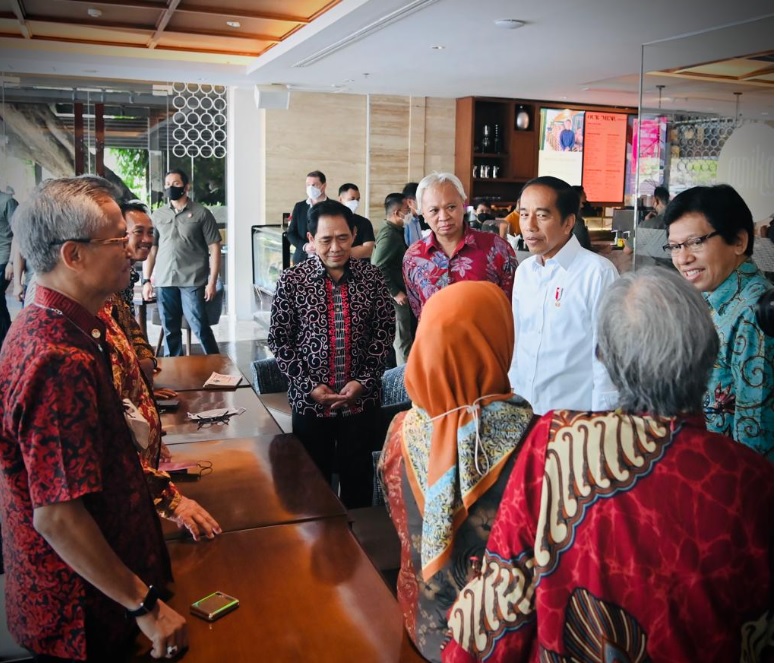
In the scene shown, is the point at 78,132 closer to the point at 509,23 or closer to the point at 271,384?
the point at 509,23

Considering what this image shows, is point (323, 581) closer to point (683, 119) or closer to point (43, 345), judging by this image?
point (43, 345)

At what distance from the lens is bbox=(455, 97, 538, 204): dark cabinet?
34.6ft

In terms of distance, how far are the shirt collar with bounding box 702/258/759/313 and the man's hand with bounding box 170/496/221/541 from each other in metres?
1.49

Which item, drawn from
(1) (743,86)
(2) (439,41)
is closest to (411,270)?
(1) (743,86)

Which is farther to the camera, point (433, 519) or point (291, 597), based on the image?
point (291, 597)

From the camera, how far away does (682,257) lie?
83.0 inches

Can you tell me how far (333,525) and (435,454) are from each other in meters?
0.81

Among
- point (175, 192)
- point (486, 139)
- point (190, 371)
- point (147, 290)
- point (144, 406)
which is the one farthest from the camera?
point (486, 139)

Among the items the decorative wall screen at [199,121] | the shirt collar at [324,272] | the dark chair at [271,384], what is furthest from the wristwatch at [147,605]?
the decorative wall screen at [199,121]

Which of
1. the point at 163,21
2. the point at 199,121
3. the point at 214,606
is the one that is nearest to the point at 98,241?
the point at 214,606

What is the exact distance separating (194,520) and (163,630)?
59 cm

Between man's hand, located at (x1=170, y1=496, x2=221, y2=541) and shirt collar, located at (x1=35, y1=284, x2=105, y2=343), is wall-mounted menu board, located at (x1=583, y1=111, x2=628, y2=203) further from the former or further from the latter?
shirt collar, located at (x1=35, y1=284, x2=105, y2=343)

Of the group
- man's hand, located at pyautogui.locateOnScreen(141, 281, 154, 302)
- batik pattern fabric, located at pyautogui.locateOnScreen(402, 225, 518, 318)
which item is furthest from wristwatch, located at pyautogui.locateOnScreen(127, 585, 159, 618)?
man's hand, located at pyautogui.locateOnScreen(141, 281, 154, 302)

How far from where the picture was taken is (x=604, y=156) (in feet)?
38.8
